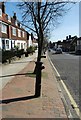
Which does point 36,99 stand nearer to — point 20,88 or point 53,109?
point 53,109

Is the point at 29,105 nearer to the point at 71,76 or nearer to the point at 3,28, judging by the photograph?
the point at 71,76

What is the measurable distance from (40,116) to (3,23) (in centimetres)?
3128

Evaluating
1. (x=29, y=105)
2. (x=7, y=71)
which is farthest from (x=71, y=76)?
(x=29, y=105)

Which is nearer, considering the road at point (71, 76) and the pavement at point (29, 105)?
the pavement at point (29, 105)

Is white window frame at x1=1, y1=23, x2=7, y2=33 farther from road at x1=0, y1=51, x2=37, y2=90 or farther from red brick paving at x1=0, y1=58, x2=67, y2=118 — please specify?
red brick paving at x1=0, y1=58, x2=67, y2=118

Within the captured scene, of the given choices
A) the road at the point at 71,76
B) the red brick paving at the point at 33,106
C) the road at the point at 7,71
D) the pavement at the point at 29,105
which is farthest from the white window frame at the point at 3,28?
the red brick paving at the point at 33,106

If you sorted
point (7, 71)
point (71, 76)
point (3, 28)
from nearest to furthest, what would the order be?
point (71, 76)
point (7, 71)
point (3, 28)

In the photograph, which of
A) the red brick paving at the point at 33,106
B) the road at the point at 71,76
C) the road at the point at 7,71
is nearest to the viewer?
the red brick paving at the point at 33,106

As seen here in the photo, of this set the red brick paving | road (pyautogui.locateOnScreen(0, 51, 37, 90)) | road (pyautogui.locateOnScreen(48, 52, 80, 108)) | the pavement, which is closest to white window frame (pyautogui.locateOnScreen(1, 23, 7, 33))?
road (pyautogui.locateOnScreen(48, 52, 80, 108))

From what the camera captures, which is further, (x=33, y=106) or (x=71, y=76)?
(x=71, y=76)

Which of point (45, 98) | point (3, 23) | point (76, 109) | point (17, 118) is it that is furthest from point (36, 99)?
point (3, 23)

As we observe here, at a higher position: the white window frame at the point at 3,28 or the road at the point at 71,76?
the white window frame at the point at 3,28

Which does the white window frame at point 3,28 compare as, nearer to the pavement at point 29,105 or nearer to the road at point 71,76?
the road at point 71,76

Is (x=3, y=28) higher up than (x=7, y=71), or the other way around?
(x=3, y=28)
